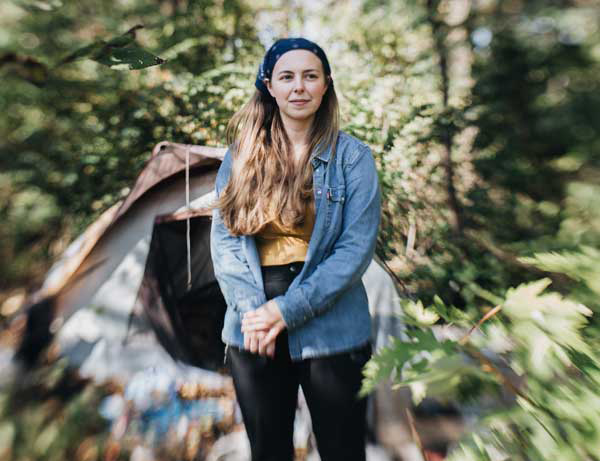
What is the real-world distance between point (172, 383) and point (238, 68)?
2962 mm

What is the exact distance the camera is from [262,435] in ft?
3.73

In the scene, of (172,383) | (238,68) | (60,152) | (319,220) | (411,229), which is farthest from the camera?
(60,152)

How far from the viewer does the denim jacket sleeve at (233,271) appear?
43.6 inches

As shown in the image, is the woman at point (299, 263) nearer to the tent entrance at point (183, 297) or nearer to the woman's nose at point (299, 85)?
the woman's nose at point (299, 85)

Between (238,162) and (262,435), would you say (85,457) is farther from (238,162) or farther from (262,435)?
(238,162)

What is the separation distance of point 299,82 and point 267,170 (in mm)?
252

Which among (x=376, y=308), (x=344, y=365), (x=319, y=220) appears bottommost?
(x=376, y=308)

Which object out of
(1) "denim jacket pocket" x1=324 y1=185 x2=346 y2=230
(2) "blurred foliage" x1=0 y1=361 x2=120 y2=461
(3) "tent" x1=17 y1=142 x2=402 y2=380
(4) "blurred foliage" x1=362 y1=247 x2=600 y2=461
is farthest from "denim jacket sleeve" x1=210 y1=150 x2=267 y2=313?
(2) "blurred foliage" x1=0 y1=361 x2=120 y2=461

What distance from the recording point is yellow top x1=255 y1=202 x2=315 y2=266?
3.73 ft

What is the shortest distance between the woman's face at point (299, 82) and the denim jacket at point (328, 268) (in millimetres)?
136

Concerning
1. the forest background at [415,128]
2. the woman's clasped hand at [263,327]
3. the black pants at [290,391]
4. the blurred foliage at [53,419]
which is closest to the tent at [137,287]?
the blurred foliage at [53,419]

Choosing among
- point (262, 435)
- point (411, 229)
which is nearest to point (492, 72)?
point (411, 229)

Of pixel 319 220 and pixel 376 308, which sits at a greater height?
pixel 319 220

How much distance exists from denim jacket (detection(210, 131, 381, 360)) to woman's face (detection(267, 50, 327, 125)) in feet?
0.45
